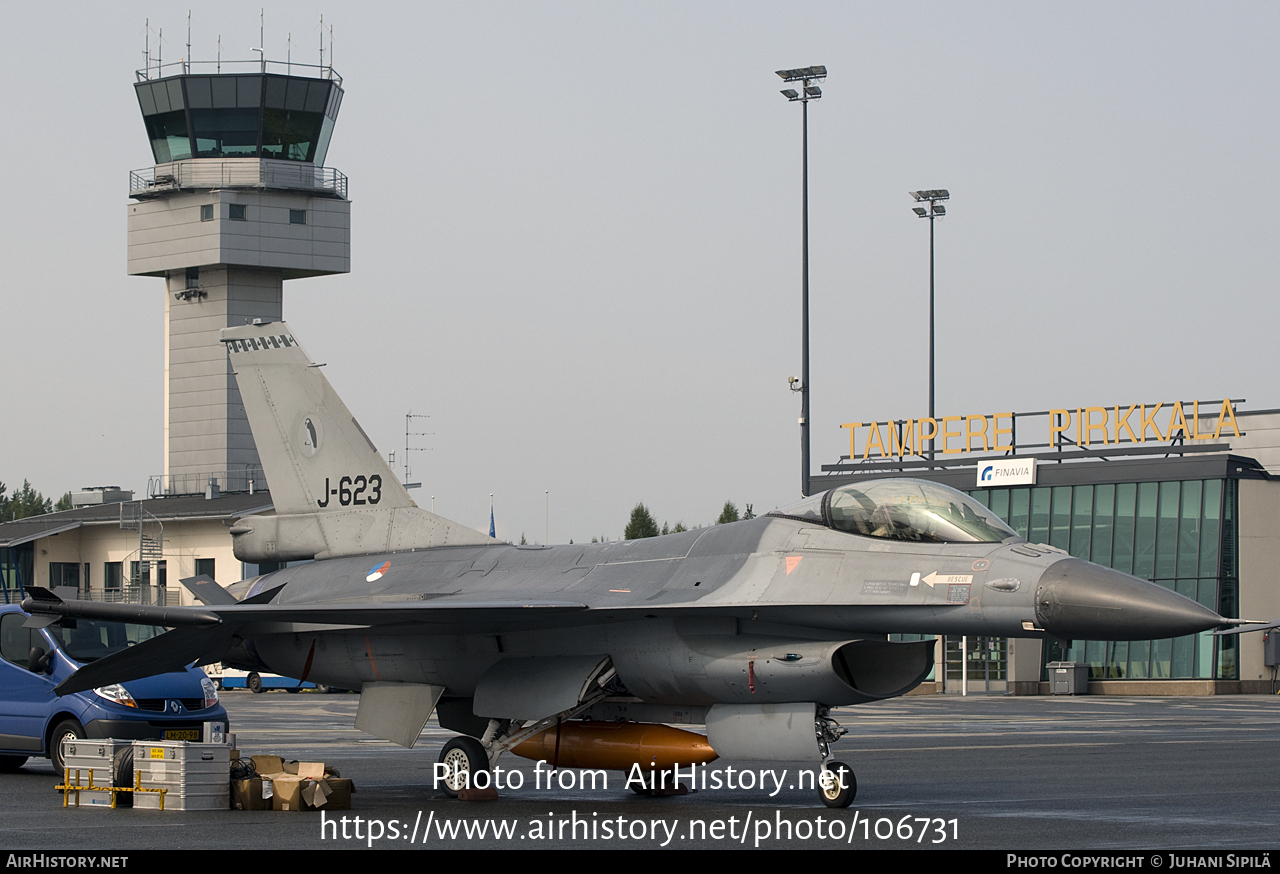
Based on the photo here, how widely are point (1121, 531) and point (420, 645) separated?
3794 cm

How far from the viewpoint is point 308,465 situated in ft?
59.9

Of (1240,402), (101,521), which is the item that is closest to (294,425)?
(1240,402)

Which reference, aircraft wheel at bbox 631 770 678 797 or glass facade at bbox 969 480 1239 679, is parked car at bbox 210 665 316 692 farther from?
aircraft wheel at bbox 631 770 678 797

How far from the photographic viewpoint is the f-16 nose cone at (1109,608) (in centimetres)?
1225

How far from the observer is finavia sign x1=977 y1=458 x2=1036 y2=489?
50.8 meters

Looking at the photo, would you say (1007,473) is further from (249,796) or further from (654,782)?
(249,796)

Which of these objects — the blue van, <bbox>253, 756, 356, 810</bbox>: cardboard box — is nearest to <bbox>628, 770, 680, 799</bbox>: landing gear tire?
<bbox>253, 756, 356, 810</bbox>: cardboard box

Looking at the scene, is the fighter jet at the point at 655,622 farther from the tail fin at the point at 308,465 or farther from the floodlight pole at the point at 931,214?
the floodlight pole at the point at 931,214

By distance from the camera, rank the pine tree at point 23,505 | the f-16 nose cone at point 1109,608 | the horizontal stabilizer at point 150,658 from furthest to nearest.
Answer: the pine tree at point 23,505
the horizontal stabilizer at point 150,658
the f-16 nose cone at point 1109,608

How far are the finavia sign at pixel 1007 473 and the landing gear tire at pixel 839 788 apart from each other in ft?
128

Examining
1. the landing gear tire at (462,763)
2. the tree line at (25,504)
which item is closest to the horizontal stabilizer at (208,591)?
the landing gear tire at (462,763)

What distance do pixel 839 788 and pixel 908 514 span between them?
246 centimetres

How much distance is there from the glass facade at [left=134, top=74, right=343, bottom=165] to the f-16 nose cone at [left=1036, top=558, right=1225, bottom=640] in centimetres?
6168
